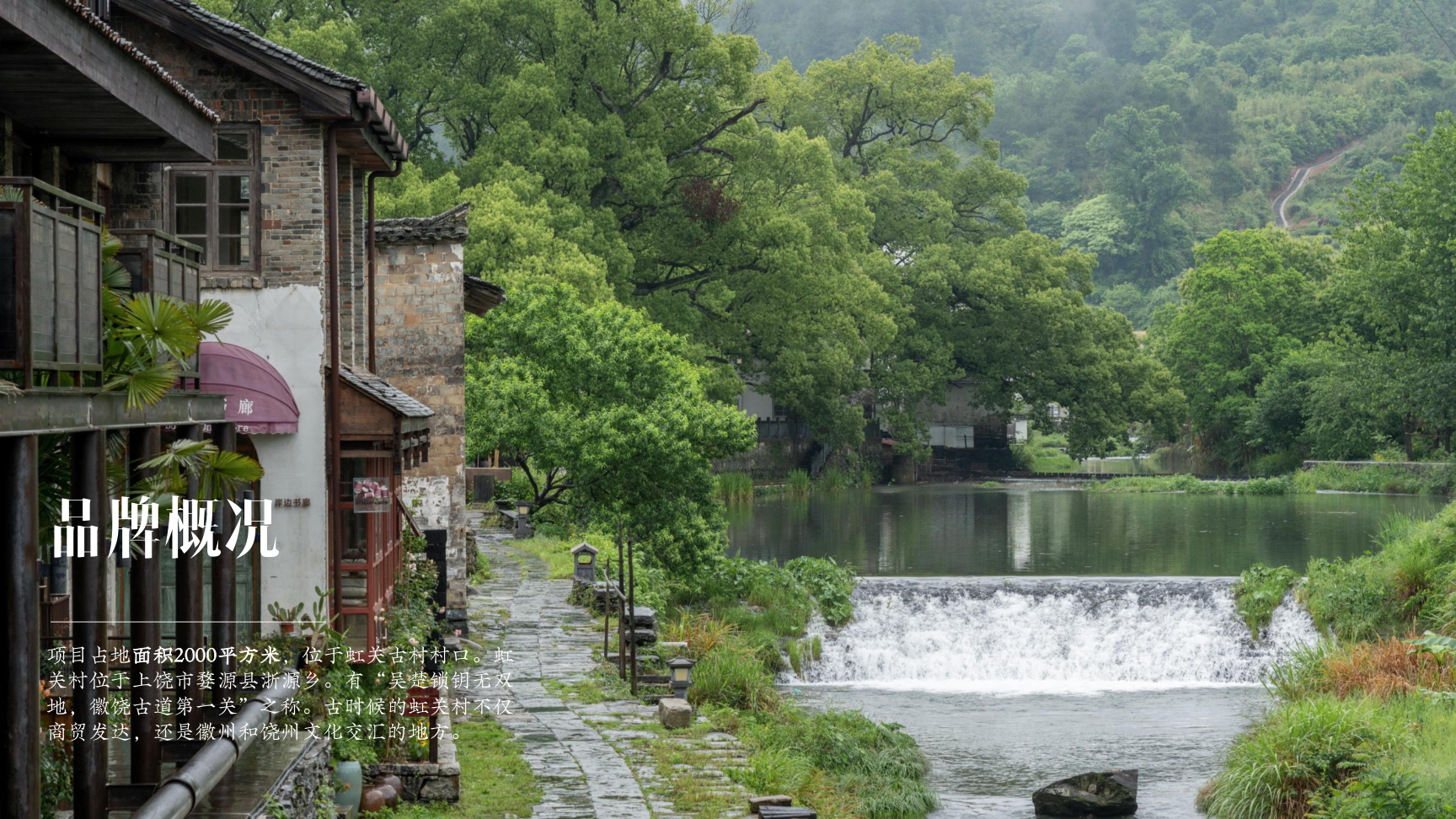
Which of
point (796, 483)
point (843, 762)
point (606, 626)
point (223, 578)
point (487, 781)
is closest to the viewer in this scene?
point (223, 578)

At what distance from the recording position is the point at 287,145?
12844 millimetres

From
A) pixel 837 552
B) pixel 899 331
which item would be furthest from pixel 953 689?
pixel 899 331

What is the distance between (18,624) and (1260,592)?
23.1 metres

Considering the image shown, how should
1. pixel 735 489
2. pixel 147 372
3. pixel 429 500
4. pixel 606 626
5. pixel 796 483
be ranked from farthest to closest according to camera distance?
pixel 796 483, pixel 735 489, pixel 429 500, pixel 606 626, pixel 147 372

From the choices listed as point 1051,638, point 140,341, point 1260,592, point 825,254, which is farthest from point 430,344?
point 825,254

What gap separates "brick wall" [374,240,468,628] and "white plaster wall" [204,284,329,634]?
18.5 ft

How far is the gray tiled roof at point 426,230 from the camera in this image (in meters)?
18.2

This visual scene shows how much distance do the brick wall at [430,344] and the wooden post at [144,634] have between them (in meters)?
10.3

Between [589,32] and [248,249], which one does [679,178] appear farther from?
[248,249]

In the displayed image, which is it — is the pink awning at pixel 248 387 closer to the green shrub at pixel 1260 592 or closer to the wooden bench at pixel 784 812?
the wooden bench at pixel 784 812

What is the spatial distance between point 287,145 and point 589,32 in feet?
92.4

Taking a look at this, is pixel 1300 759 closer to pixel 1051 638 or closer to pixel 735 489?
pixel 1051 638

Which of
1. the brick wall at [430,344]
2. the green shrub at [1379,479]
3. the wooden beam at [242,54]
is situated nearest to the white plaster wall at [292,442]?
the wooden beam at [242,54]

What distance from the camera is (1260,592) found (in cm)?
2528
